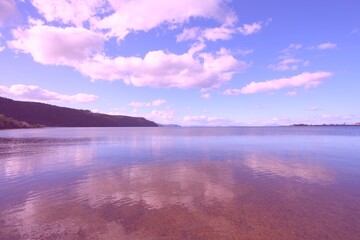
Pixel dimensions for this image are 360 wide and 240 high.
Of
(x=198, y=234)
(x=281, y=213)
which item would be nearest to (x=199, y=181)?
(x=281, y=213)

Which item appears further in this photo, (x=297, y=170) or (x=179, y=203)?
(x=297, y=170)

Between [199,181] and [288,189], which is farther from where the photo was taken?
[199,181]

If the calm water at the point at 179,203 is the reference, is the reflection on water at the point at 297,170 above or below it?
above

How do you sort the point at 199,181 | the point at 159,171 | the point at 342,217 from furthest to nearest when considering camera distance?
the point at 159,171, the point at 199,181, the point at 342,217

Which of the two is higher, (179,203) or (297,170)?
(297,170)

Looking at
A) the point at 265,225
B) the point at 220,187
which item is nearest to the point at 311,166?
the point at 220,187

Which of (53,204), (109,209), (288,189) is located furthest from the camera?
(288,189)

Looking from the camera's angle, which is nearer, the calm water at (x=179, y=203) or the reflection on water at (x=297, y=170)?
the calm water at (x=179, y=203)

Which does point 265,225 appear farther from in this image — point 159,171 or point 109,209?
point 159,171

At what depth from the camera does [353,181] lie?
2023cm

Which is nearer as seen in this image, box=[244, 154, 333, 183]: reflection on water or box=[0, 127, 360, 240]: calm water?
box=[0, 127, 360, 240]: calm water

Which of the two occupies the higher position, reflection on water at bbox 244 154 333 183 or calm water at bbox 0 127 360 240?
reflection on water at bbox 244 154 333 183

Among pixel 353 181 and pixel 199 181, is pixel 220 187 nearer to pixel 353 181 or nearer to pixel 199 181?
→ pixel 199 181

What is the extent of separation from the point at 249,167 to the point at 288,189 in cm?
871
